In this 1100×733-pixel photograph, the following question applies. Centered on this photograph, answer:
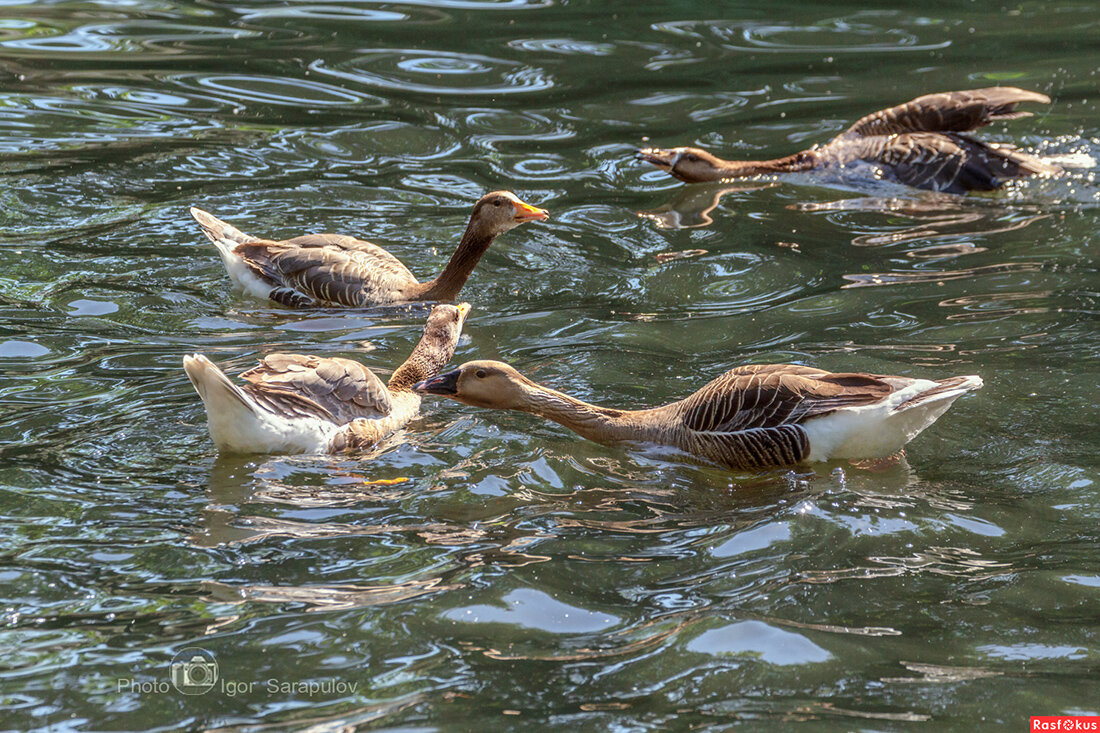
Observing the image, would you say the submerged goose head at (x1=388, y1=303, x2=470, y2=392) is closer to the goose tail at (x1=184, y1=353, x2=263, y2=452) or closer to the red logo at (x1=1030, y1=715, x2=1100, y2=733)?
the goose tail at (x1=184, y1=353, x2=263, y2=452)

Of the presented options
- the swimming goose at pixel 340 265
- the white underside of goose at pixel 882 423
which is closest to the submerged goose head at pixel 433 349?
the swimming goose at pixel 340 265

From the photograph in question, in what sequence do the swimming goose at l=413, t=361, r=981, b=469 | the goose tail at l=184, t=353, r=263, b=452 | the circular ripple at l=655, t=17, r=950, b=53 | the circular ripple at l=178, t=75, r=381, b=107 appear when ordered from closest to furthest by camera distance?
the goose tail at l=184, t=353, r=263, b=452 → the swimming goose at l=413, t=361, r=981, b=469 → the circular ripple at l=178, t=75, r=381, b=107 → the circular ripple at l=655, t=17, r=950, b=53

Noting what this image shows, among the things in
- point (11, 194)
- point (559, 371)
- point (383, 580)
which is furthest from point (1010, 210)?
point (11, 194)

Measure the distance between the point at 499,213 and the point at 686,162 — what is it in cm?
309

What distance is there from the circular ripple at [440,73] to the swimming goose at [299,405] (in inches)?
300

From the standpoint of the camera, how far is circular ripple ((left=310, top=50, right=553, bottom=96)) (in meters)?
14.6

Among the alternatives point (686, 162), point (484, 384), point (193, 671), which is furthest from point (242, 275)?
point (193, 671)

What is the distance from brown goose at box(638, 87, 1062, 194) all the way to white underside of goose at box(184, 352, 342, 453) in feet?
21.2

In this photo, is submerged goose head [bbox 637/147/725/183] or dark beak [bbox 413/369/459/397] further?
submerged goose head [bbox 637/147/725/183]

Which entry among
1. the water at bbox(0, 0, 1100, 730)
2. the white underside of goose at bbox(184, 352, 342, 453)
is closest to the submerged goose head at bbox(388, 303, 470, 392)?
the water at bbox(0, 0, 1100, 730)

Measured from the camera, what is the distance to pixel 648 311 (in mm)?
9250

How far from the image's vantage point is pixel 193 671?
15.1 ft

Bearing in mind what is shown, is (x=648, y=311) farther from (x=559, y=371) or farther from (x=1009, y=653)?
(x=1009, y=653)

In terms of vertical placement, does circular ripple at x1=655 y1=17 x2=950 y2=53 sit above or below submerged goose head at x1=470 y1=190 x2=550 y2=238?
above
